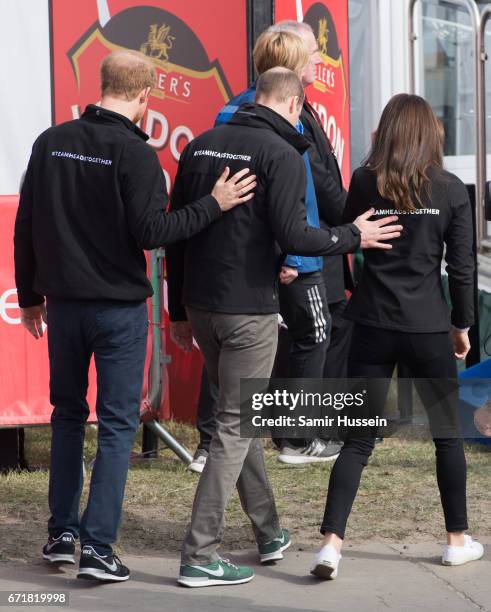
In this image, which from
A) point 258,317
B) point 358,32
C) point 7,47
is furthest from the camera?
point 358,32

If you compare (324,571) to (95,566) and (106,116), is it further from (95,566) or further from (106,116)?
(106,116)

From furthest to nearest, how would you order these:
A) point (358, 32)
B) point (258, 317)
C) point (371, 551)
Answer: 1. point (358, 32)
2. point (371, 551)
3. point (258, 317)

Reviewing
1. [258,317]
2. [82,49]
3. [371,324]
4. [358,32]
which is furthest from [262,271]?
[358,32]

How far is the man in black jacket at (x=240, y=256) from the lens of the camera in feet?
13.8

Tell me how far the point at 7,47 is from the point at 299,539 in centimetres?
352

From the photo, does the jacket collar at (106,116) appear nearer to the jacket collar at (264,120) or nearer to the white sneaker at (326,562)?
the jacket collar at (264,120)

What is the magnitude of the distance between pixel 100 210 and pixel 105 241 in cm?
11

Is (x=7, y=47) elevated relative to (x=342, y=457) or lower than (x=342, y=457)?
elevated

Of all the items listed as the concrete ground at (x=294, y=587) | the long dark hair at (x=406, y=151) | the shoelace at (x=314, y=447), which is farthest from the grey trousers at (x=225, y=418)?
the shoelace at (x=314, y=447)

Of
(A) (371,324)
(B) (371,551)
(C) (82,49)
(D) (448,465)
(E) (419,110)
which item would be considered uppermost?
(C) (82,49)

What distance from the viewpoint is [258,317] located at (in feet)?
14.1

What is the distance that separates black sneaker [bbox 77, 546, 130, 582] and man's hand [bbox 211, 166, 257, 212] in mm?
1295

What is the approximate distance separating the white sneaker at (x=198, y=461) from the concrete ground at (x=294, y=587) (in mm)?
1321

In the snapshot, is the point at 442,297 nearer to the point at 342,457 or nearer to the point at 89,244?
the point at 342,457
